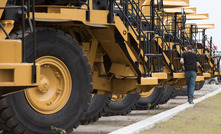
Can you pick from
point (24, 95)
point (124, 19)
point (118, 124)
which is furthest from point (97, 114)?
point (24, 95)

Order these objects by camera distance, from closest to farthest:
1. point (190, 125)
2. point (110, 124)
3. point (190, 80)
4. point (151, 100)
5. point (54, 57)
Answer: point (54, 57)
point (190, 125)
point (110, 124)
point (151, 100)
point (190, 80)

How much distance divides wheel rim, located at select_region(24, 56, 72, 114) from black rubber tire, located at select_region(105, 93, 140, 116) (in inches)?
166

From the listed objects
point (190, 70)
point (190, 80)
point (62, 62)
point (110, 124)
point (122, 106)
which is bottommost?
point (110, 124)

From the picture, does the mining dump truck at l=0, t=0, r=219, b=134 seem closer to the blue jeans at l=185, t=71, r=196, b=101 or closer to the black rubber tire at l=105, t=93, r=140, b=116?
the black rubber tire at l=105, t=93, r=140, b=116

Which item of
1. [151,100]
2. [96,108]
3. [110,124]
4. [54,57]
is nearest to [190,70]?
[151,100]

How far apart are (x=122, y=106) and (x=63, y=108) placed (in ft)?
15.1

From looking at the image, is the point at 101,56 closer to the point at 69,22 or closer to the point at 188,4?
the point at 69,22

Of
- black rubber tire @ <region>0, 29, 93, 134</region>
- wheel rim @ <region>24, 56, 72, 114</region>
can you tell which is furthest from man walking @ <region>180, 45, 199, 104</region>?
wheel rim @ <region>24, 56, 72, 114</region>

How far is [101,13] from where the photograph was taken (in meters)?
8.43

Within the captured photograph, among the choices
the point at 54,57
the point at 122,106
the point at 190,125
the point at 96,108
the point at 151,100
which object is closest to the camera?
the point at 54,57

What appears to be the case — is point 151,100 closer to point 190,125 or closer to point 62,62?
point 190,125

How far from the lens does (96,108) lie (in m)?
10.3

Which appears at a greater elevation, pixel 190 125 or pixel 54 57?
pixel 54 57

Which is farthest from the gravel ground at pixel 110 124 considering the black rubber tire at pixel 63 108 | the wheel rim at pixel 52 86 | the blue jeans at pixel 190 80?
the wheel rim at pixel 52 86
